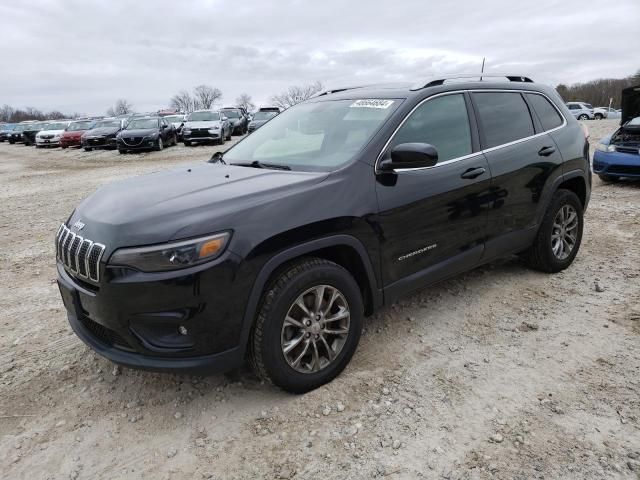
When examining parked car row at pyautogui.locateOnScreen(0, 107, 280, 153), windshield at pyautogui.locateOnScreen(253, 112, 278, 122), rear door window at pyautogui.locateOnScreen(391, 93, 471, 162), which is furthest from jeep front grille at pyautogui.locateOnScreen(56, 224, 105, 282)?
windshield at pyautogui.locateOnScreen(253, 112, 278, 122)

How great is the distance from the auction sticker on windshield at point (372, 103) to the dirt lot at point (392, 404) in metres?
1.64

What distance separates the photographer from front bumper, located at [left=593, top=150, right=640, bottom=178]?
8.74 meters

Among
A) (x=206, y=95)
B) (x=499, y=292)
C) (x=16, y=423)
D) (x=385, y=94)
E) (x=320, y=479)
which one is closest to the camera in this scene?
(x=320, y=479)

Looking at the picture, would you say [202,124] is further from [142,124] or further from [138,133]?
[138,133]

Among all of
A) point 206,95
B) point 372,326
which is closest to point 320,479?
point 372,326

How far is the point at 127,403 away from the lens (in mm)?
2945

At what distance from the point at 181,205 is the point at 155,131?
63.7ft

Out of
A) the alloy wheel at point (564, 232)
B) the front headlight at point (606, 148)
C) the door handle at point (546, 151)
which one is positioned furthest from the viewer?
the front headlight at point (606, 148)

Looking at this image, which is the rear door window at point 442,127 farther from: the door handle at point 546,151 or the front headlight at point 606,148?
the front headlight at point 606,148

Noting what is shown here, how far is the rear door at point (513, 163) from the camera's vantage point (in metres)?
3.85

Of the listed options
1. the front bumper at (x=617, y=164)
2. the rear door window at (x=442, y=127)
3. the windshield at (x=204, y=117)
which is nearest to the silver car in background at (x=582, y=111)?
→ the windshield at (x=204, y=117)

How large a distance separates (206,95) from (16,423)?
339 feet

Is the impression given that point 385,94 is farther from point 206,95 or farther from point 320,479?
point 206,95

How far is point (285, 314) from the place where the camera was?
271cm
